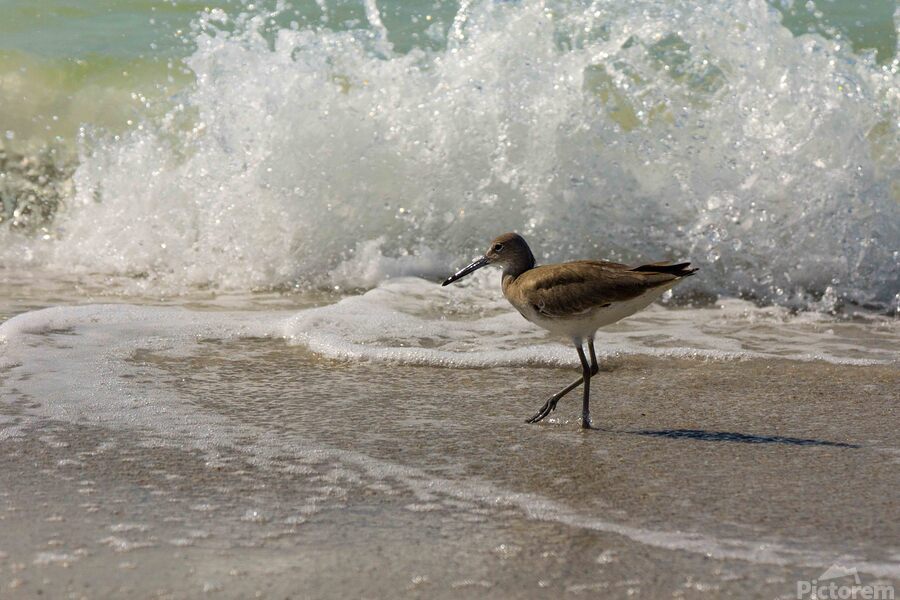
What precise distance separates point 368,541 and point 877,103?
531 cm

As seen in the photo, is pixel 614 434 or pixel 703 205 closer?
pixel 614 434

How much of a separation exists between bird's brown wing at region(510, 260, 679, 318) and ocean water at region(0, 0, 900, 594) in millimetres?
413

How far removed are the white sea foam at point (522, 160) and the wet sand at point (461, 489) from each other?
2138mm

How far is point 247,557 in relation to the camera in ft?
9.46

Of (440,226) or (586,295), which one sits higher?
(440,226)

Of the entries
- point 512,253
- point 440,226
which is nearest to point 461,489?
point 512,253

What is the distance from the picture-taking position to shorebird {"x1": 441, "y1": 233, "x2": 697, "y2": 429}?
4.09 m

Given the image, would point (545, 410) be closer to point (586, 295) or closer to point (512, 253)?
point (586, 295)

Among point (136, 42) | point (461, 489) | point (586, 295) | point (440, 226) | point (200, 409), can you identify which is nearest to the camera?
point (461, 489)

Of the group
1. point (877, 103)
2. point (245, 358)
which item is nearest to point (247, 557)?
point (245, 358)

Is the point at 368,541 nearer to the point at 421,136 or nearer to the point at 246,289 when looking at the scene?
the point at 246,289

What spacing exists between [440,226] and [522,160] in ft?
2.07

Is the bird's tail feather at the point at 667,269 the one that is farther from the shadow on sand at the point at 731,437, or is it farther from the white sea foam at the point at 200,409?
the white sea foam at the point at 200,409

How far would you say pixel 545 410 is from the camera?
4.22m
